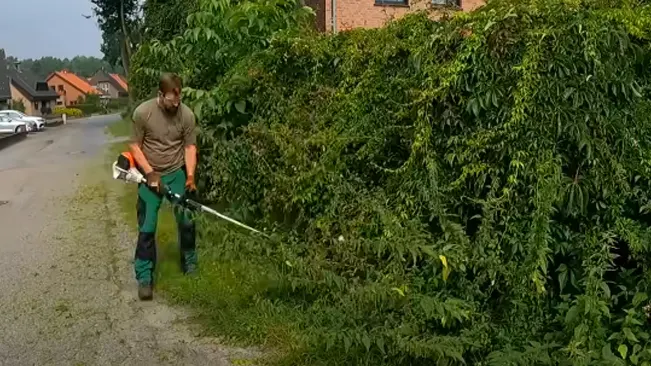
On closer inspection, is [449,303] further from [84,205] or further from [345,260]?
[84,205]

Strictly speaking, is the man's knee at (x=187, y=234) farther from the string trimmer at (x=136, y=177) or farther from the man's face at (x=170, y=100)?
the man's face at (x=170, y=100)

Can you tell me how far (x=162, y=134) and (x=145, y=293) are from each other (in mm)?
1327

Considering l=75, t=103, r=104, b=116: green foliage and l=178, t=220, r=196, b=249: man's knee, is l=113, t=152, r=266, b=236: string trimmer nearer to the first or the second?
l=178, t=220, r=196, b=249: man's knee

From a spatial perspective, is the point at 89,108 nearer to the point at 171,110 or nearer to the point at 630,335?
the point at 171,110

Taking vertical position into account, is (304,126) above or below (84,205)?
above

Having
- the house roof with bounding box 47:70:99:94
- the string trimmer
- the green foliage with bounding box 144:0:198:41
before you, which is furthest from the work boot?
the house roof with bounding box 47:70:99:94

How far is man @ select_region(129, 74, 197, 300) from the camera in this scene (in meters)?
5.58

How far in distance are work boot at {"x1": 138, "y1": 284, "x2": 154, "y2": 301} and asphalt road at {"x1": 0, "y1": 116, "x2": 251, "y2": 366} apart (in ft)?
0.22

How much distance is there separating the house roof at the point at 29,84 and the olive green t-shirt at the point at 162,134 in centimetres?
9242

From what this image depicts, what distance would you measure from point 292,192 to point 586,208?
2304 mm

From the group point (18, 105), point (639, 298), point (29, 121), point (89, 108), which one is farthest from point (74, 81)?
point (639, 298)

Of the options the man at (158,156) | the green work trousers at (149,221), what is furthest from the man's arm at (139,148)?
the green work trousers at (149,221)

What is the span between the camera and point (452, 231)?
12.9ft

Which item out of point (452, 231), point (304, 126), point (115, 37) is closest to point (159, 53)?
point (304, 126)
